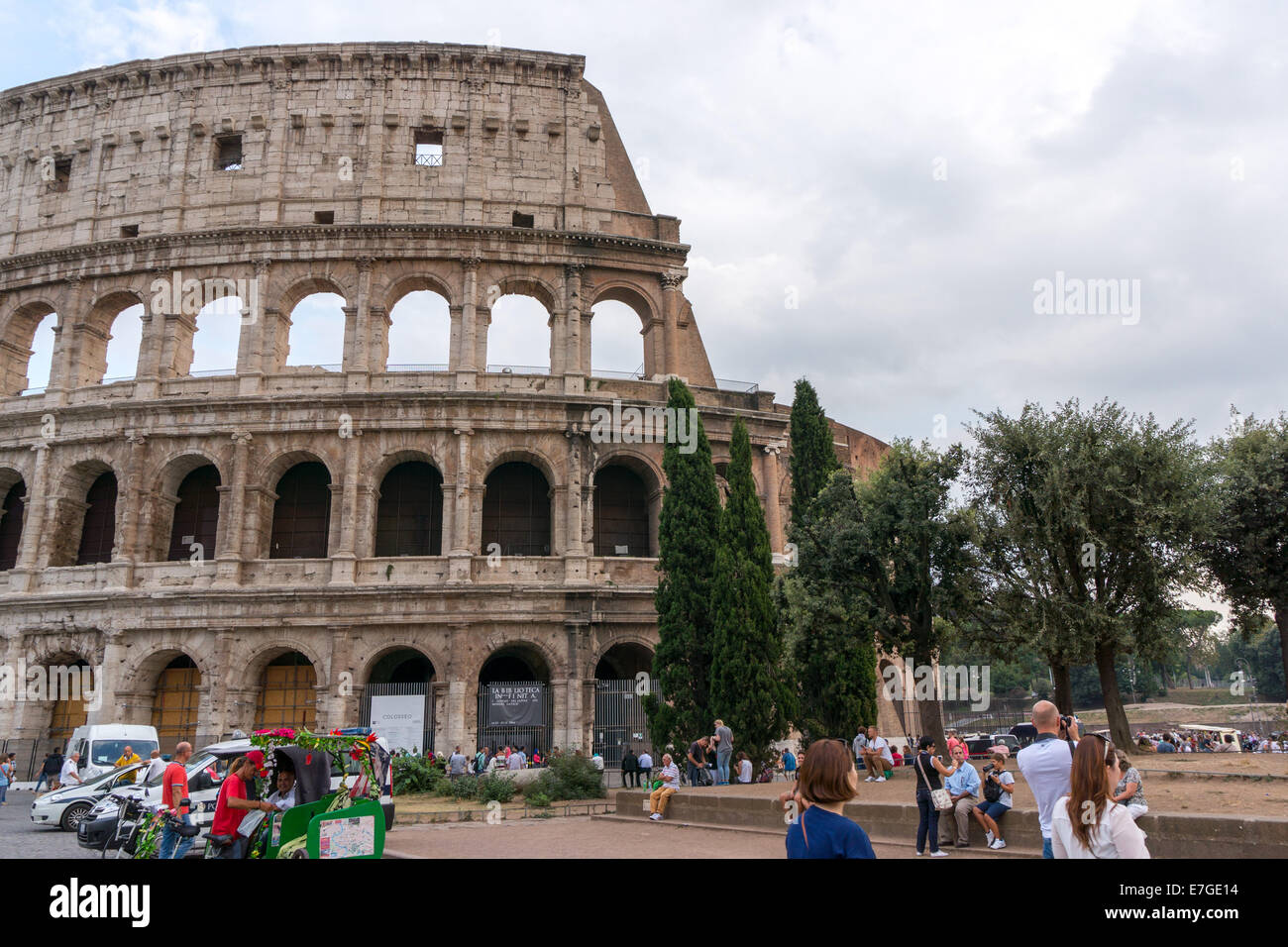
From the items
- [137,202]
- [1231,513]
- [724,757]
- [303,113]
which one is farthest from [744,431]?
[137,202]

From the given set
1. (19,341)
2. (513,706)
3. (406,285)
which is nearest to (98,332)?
(19,341)

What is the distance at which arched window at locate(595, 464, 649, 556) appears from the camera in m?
26.8

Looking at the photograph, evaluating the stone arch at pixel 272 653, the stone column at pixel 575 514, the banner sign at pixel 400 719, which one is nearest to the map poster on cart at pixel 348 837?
the banner sign at pixel 400 719

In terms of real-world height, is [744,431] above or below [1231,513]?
above

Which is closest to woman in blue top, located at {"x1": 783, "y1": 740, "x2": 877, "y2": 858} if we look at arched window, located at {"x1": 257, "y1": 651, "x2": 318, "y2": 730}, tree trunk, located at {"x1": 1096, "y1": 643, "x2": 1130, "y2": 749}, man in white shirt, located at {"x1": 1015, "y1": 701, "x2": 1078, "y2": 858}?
man in white shirt, located at {"x1": 1015, "y1": 701, "x2": 1078, "y2": 858}

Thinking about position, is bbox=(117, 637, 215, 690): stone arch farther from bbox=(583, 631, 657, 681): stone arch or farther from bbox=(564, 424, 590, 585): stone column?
bbox=(583, 631, 657, 681): stone arch

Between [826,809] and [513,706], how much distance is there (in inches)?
813

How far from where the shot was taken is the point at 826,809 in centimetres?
358

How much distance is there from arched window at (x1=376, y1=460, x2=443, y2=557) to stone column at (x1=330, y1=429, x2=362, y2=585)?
140 cm

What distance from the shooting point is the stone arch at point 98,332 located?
27219 millimetres

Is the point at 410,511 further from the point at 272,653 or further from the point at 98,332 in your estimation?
the point at 98,332
